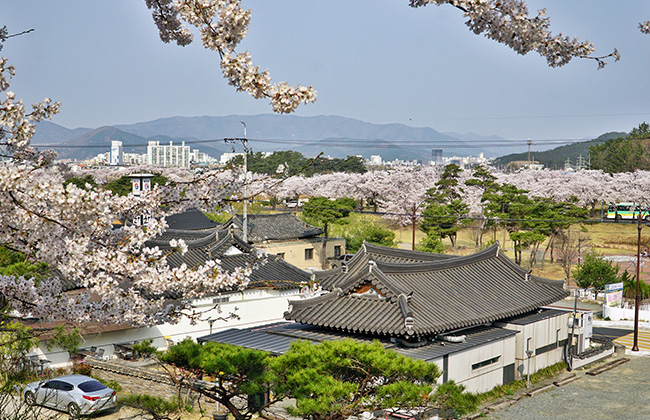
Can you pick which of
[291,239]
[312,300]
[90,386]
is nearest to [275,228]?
[291,239]

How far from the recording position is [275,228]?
3553 centimetres

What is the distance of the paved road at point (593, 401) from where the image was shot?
15164 millimetres

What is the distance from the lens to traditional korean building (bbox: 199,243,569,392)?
1480cm

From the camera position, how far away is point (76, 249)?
5.12 m

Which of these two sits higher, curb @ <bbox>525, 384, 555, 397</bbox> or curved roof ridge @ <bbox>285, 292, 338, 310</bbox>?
curved roof ridge @ <bbox>285, 292, 338, 310</bbox>

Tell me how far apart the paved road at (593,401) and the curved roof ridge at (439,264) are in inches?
171

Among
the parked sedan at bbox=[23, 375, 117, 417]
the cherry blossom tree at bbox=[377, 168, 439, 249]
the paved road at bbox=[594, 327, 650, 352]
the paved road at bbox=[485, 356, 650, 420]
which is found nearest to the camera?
the parked sedan at bbox=[23, 375, 117, 417]

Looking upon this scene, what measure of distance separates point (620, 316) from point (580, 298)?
14.3ft

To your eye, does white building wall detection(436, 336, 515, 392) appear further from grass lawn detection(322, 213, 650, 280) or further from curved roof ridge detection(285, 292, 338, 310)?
grass lawn detection(322, 213, 650, 280)

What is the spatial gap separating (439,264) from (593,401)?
18.2ft

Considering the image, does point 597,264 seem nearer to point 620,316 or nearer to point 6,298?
point 620,316

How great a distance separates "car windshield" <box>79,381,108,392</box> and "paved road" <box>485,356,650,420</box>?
9.21m

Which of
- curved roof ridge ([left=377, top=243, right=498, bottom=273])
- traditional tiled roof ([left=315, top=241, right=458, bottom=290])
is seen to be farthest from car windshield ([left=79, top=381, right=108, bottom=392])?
curved roof ridge ([left=377, top=243, right=498, bottom=273])

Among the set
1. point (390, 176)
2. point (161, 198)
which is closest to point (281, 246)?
point (161, 198)
